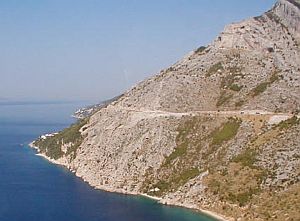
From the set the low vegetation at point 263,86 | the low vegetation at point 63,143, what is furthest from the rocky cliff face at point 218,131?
the low vegetation at point 63,143

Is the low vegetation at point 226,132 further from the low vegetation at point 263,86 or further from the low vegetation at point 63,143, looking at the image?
the low vegetation at point 63,143

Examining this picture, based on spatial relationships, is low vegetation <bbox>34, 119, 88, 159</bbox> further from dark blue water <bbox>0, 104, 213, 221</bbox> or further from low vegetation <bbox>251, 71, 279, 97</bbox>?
low vegetation <bbox>251, 71, 279, 97</bbox>

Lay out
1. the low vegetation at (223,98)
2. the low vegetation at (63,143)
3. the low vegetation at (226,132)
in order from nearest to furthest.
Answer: the low vegetation at (226,132) → the low vegetation at (223,98) → the low vegetation at (63,143)

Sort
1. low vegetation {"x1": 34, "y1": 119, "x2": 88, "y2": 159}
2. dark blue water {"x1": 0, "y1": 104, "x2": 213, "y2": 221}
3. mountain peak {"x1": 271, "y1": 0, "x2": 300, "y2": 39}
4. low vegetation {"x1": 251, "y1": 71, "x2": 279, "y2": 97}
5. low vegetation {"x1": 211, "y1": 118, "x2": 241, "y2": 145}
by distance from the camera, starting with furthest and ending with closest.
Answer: mountain peak {"x1": 271, "y1": 0, "x2": 300, "y2": 39}
low vegetation {"x1": 34, "y1": 119, "x2": 88, "y2": 159}
low vegetation {"x1": 251, "y1": 71, "x2": 279, "y2": 97}
low vegetation {"x1": 211, "y1": 118, "x2": 241, "y2": 145}
dark blue water {"x1": 0, "y1": 104, "x2": 213, "y2": 221}

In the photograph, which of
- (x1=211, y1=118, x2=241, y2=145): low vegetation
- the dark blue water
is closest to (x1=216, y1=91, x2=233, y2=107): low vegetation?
(x1=211, y1=118, x2=241, y2=145): low vegetation

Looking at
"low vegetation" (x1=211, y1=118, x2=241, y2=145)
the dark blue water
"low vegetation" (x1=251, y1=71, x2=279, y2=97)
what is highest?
"low vegetation" (x1=251, y1=71, x2=279, y2=97)

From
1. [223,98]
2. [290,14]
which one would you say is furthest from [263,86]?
[290,14]

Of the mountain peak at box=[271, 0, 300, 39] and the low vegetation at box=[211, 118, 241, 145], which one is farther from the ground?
the mountain peak at box=[271, 0, 300, 39]

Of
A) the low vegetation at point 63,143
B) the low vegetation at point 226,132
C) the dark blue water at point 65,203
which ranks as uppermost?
the low vegetation at point 226,132

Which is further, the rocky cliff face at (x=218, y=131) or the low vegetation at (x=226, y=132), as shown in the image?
the low vegetation at (x=226, y=132)
